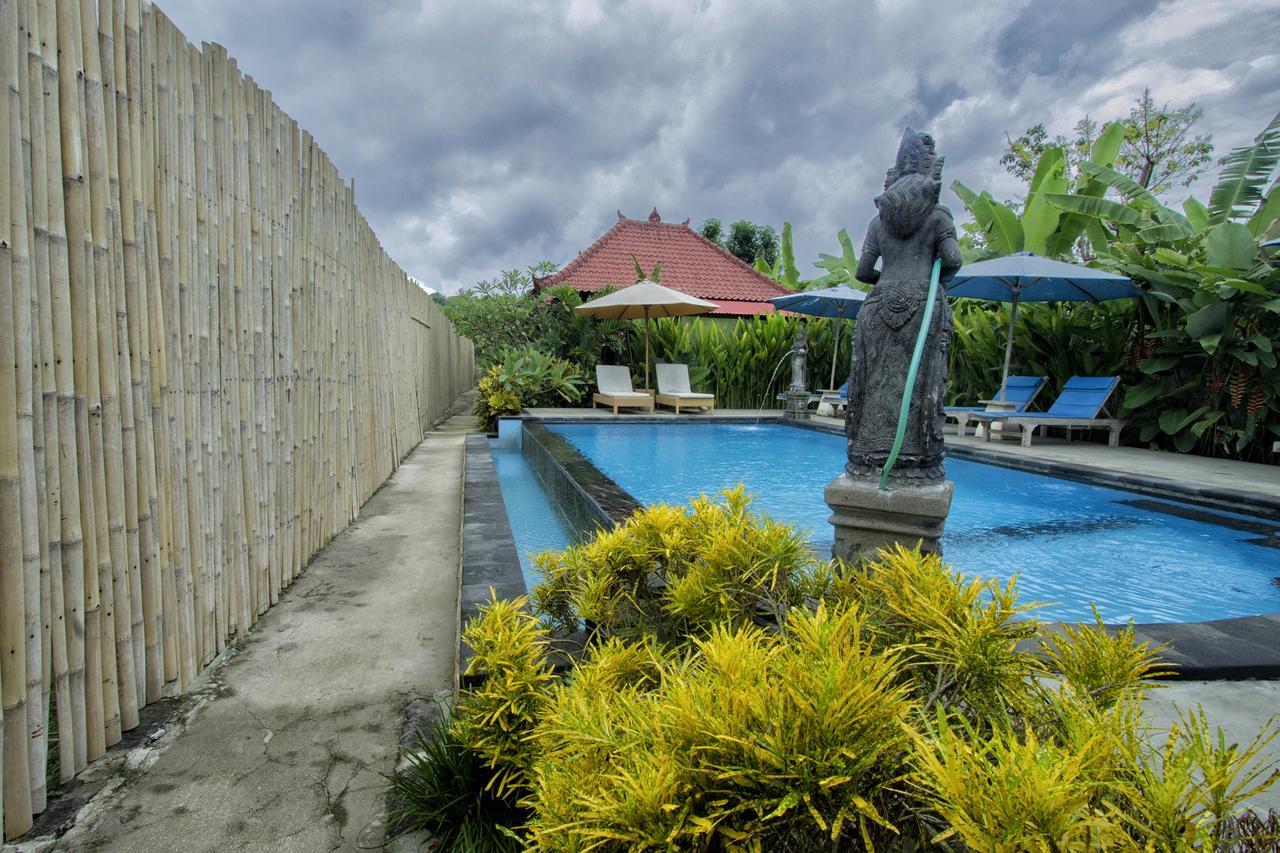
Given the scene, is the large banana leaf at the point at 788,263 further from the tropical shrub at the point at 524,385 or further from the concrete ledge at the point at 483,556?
the concrete ledge at the point at 483,556

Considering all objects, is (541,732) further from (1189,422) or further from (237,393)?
(1189,422)

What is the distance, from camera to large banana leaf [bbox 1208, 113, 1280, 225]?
7.39 metres

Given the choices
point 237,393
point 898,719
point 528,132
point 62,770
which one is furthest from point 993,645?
point 528,132

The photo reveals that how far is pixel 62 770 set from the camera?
1.62 metres

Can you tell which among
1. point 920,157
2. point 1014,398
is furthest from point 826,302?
point 920,157

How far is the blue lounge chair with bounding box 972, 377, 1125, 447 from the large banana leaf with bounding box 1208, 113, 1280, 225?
2.25m

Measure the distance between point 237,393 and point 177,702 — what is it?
3.73ft

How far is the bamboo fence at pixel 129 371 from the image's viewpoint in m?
1.45

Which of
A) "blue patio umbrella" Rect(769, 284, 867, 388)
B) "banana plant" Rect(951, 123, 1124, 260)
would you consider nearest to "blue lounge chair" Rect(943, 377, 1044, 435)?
"banana plant" Rect(951, 123, 1124, 260)

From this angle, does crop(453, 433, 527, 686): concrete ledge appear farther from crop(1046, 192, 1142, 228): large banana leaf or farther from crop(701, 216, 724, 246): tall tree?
crop(701, 216, 724, 246): tall tree

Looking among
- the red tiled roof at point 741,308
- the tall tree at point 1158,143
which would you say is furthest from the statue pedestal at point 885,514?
the tall tree at point 1158,143

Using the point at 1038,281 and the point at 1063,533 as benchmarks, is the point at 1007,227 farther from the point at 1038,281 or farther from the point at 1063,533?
the point at 1063,533

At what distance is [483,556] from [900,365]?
2031mm

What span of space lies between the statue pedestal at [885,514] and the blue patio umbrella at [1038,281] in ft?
19.8
